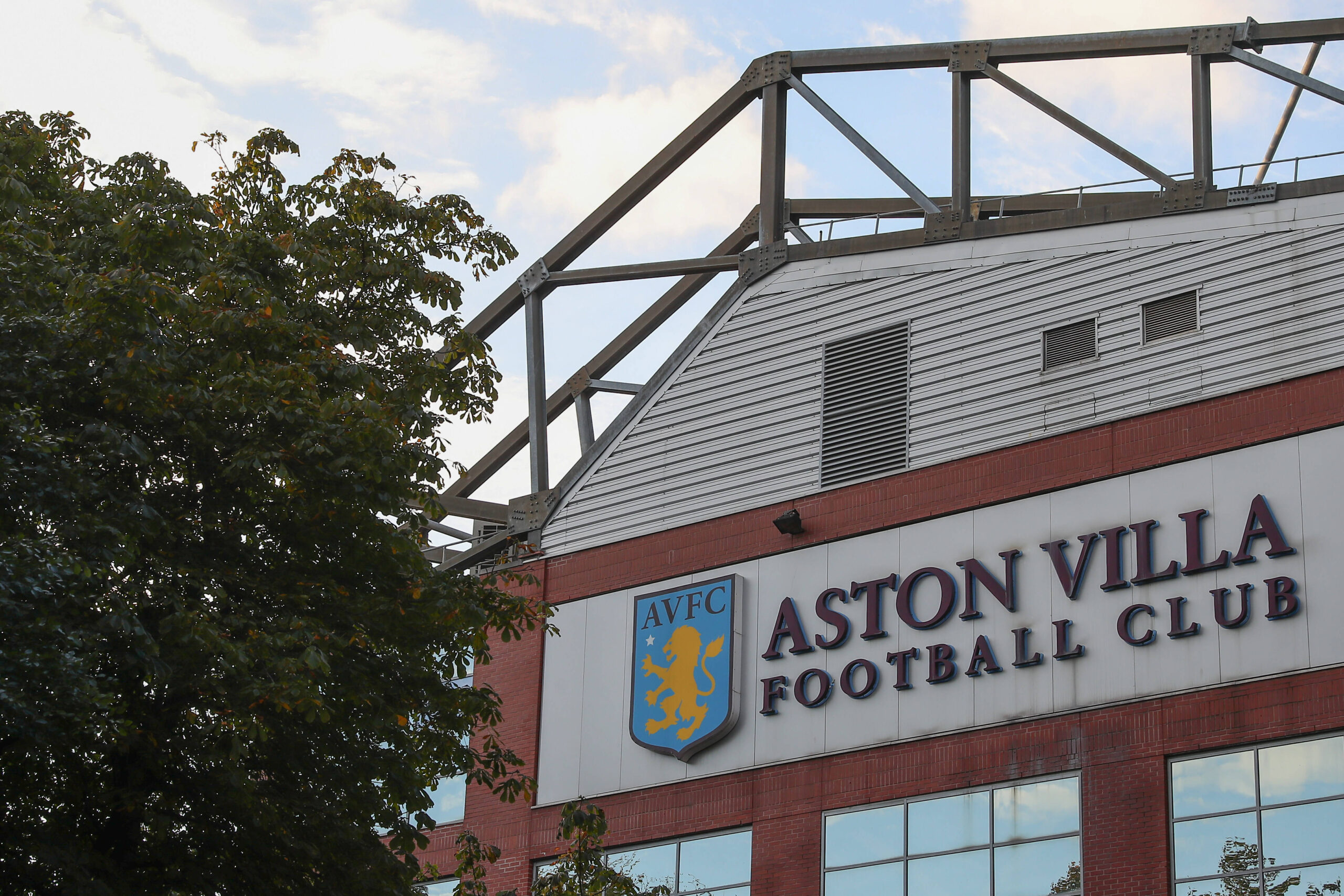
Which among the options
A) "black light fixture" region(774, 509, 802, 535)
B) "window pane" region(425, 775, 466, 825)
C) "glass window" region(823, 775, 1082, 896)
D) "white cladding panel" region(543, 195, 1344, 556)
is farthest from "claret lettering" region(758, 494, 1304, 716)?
"window pane" region(425, 775, 466, 825)

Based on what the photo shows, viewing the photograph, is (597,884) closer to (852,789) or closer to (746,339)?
(852,789)

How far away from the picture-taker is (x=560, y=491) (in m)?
32.8

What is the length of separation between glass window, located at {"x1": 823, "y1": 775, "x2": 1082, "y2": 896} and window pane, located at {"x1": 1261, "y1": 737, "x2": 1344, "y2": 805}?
2.82 m

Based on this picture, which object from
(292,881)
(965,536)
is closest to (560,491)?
(965,536)

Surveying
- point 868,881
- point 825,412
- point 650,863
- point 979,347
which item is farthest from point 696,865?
point 979,347

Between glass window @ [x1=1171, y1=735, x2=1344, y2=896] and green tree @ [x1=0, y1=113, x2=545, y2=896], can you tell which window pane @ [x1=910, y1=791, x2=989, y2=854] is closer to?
glass window @ [x1=1171, y1=735, x2=1344, y2=896]

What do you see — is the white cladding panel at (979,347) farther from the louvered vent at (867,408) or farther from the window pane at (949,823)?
the window pane at (949,823)

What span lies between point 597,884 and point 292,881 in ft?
14.4

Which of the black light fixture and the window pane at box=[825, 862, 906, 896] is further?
the black light fixture

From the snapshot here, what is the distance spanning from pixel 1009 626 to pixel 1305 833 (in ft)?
18.2

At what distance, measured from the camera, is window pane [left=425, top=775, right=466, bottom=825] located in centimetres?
3231

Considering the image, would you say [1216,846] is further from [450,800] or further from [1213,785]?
[450,800]

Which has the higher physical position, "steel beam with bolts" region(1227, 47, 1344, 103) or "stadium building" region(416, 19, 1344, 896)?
"steel beam with bolts" region(1227, 47, 1344, 103)

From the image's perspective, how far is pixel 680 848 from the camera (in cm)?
2806
